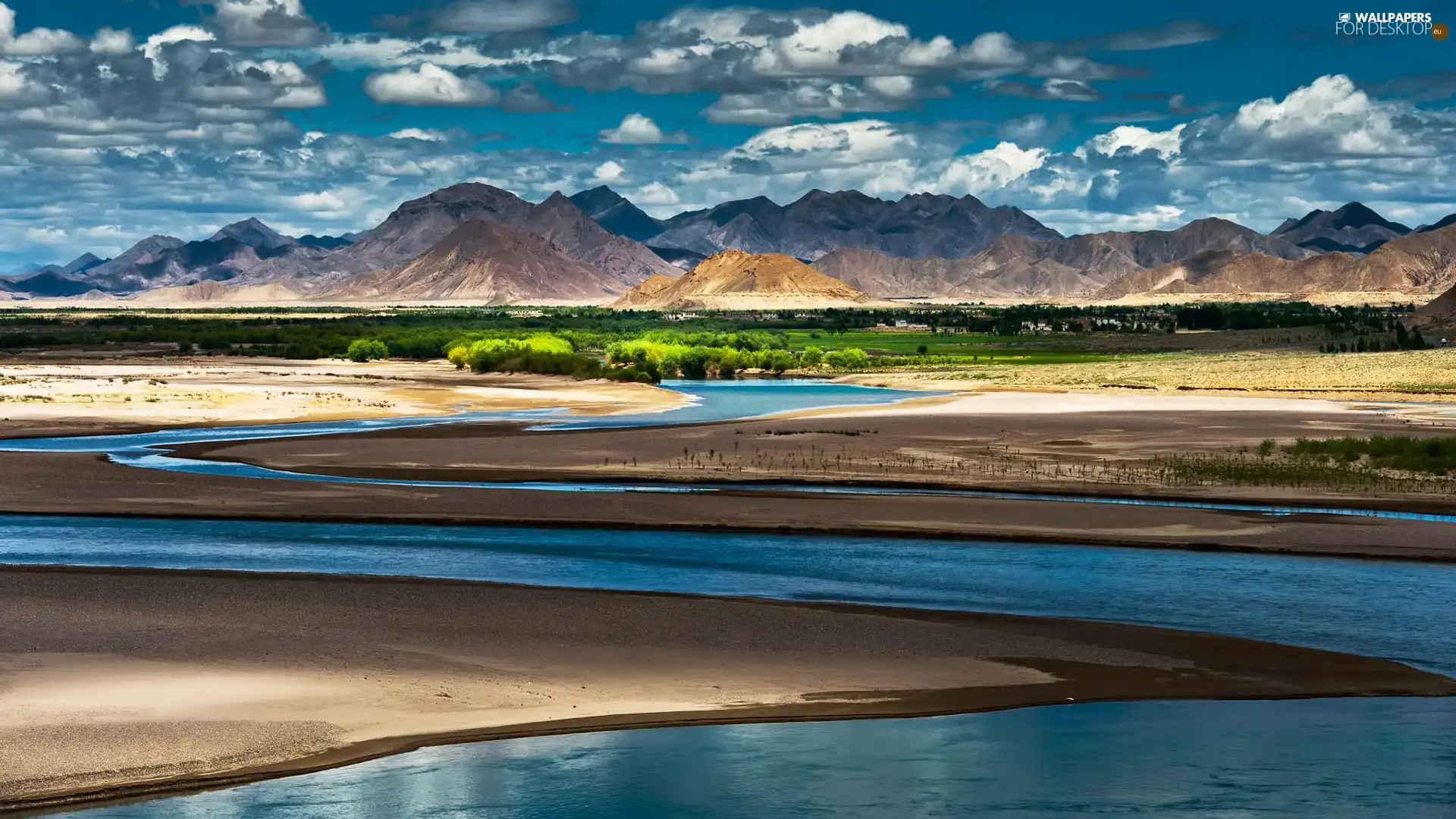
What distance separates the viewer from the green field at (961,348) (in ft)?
457

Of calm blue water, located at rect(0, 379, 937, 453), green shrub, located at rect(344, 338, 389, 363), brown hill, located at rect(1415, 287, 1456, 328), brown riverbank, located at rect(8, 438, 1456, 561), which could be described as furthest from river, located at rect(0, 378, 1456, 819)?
brown hill, located at rect(1415, 287, 1456, 328)

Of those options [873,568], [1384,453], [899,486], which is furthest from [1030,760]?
[1384,453]

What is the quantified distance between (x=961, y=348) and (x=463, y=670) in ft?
480

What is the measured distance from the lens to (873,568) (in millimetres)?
31891

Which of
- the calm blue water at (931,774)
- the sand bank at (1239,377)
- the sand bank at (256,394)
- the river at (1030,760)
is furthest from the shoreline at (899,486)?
the sand bank at (1239,377)

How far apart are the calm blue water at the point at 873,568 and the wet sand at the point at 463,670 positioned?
164cm

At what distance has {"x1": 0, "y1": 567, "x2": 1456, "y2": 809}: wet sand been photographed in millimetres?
18344

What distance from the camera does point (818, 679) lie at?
21.9m

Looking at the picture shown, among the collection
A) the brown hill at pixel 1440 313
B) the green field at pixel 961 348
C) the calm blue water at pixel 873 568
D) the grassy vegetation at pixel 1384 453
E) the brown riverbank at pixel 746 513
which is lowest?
the calm blue water at pixel 873 568

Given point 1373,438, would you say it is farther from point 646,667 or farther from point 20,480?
point 20,480

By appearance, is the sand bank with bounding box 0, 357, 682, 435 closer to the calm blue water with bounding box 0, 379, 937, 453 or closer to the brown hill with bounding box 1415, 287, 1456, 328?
the calm blue water with bounding box 0, 379, 937, 453

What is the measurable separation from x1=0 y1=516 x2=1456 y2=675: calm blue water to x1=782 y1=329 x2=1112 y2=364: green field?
10024 centimetres

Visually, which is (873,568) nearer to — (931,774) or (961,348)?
(931,774)

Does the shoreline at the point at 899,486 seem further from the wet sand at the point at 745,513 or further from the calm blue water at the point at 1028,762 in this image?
the calm blue water at the point at 1028,762
